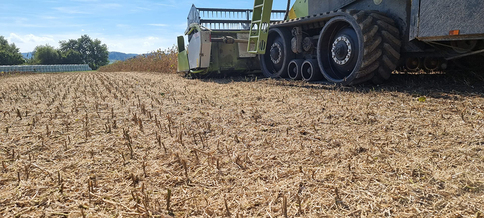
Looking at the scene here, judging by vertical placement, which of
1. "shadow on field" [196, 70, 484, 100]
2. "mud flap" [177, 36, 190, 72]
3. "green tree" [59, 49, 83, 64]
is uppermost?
"green tree" [59, 49, 83, 64]

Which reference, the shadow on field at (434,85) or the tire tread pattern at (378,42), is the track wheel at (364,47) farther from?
the shadow on field at (434,85)

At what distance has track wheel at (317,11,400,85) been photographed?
4996 mm

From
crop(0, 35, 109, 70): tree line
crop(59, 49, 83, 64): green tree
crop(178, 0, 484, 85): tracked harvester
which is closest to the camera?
crop(178, 0, 484, 85): tracked harvester

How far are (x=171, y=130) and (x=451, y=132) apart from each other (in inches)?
95.1

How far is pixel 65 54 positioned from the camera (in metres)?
62.7

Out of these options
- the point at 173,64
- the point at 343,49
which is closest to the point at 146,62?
the point at 173,64

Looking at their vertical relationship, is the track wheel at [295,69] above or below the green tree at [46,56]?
below

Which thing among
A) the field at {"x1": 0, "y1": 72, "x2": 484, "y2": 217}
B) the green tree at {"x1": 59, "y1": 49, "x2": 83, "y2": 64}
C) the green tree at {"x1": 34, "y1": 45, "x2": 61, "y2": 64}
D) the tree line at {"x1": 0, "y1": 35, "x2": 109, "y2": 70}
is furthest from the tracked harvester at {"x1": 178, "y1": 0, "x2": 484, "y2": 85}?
the green tree at {"x1": 59, "y1": 49, "x2": 83, "y2": 64}

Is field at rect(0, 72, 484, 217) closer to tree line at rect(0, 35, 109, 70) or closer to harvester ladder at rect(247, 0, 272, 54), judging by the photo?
harvester ladder at rect(247, 0, 272, 54)

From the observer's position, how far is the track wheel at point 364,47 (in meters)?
5.00

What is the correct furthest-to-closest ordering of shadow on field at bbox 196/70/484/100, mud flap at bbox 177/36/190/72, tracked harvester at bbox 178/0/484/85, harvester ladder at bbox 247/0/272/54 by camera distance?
mud flap at bbox 177/36/190/72 < harvester ladder at bbox 247/0/272/54 < shadow on field at bbox 196/70/484/100 < tracked harvester at bbox 178/0/484/85

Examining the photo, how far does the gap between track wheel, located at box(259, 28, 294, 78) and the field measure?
389cm

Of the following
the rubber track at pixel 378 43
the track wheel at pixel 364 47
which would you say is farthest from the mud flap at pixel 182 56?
the rubber track at pixel 378 43

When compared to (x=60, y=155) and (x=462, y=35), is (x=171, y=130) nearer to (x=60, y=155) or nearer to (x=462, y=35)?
(x=60, y=155)
